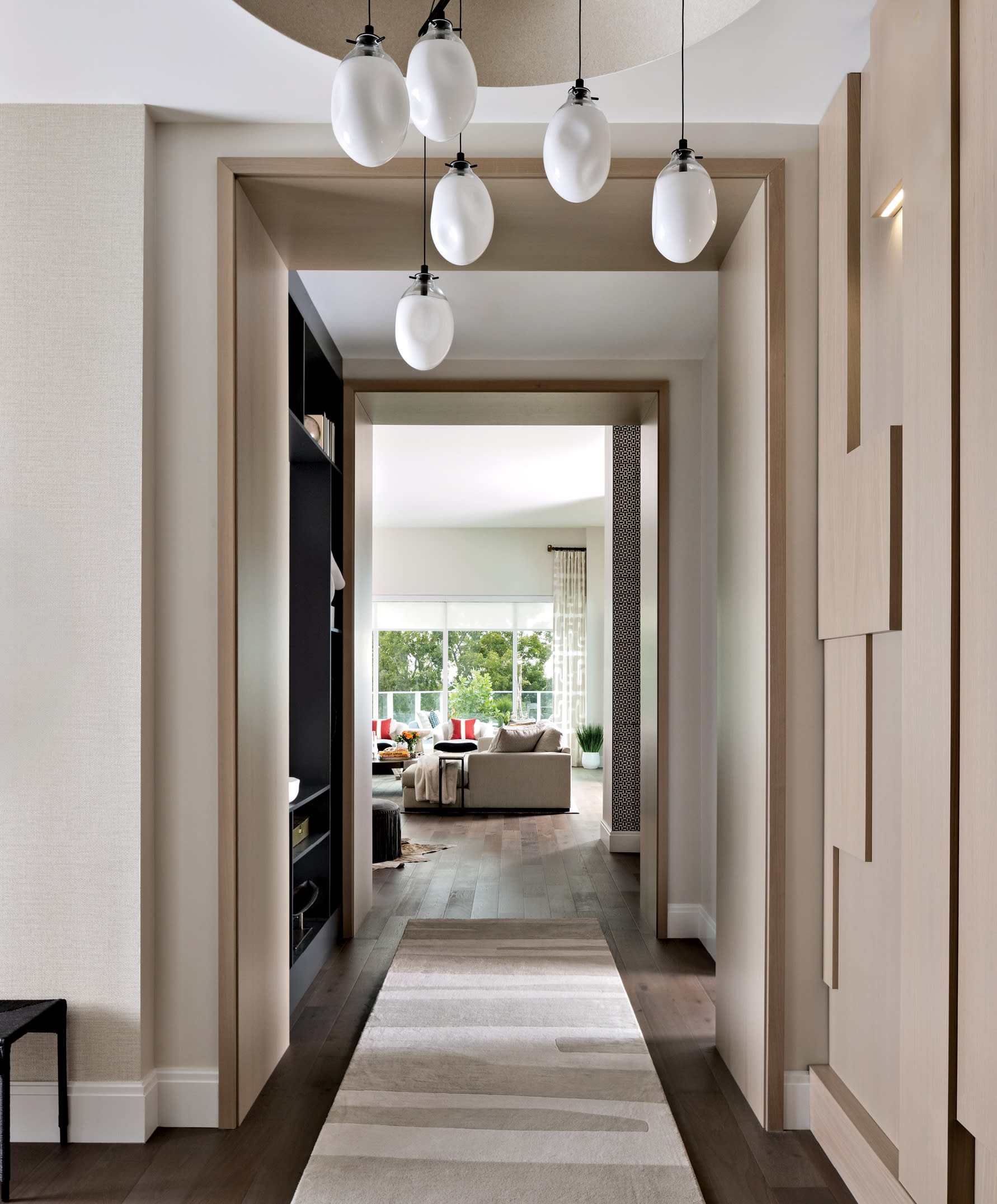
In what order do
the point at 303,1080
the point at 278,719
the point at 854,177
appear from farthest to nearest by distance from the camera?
1. the point at 278,719
2. the point at 303,1080
3. the point at 854,177

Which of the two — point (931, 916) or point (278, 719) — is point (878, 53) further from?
point (278, 719)

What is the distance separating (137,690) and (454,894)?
3.17 meters

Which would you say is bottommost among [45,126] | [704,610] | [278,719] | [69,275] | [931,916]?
[931,916]

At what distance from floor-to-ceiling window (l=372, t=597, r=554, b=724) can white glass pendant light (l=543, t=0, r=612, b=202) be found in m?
10.9

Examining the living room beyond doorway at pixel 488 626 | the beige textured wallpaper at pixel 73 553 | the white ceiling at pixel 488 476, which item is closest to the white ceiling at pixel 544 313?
the beige textured wallpaper at pixel 73 553

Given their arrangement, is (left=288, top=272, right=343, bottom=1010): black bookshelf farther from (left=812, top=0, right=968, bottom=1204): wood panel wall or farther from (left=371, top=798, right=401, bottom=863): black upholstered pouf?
(left=812, top=0, right=968, bottom=1204): wood panel wall

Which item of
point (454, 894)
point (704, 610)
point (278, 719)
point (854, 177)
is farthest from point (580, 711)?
point (854, 177)

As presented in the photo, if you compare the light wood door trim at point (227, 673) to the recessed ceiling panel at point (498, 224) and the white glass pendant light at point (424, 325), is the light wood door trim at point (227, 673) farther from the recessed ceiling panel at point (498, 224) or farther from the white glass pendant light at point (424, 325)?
the white glass pendant light at point (424, 325)

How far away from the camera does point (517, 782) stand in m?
8.45

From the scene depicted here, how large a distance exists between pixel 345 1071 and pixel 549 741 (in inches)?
229

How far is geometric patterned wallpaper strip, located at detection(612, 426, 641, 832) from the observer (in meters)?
6.51

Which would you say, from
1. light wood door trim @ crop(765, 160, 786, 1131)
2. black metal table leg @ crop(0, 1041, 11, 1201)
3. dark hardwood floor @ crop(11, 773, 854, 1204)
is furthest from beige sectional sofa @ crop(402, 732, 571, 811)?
black metal table leg @ crop(0, 1041, 11, 1201)

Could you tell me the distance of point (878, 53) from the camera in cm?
210

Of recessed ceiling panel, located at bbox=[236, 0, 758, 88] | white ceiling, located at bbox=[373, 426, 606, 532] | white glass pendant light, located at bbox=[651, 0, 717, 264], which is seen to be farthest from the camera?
white ceiling, located at bbox=[373, 426, 606, 532]
